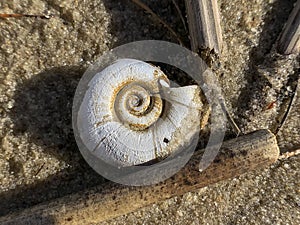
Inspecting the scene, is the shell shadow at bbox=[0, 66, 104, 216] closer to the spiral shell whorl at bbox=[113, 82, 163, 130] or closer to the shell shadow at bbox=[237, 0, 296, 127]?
the spiral shell whorl at bbox=[113, 82, 163, 130]

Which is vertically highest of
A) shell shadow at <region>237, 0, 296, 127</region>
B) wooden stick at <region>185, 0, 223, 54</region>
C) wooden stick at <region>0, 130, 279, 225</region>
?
wooden stick at <region>185, 0, 223, 54</region>

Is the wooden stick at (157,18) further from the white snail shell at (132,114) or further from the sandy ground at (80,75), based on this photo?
the white snail shell at (132,114)

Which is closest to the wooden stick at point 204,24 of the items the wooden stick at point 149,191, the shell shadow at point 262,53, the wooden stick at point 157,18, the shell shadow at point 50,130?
the wooden stick at point 157,18

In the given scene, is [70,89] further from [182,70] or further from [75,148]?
[182,70]

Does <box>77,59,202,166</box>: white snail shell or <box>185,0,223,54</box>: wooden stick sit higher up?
<box>185,0,223,54</box>: wooden stick

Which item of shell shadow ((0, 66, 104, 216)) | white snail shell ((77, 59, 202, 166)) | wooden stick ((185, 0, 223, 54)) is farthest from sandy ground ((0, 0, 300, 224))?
white snail shell ((77, 59, 202, 166))

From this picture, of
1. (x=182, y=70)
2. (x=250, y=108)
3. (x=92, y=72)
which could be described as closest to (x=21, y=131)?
(x=92, y=72)

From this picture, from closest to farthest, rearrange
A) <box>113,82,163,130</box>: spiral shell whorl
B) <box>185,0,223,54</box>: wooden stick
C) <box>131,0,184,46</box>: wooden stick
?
<box>113,82,163,130</box>: spiral shell whorl, <box>185,0,223,54</box>: wooden stick, <box>131,0,184,46</box>: wooden stick

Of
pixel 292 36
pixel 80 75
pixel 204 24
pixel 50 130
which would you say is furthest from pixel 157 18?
pixel 50 130
